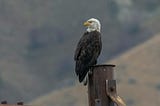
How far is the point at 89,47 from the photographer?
56.9 feet

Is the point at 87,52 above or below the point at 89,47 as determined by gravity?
below

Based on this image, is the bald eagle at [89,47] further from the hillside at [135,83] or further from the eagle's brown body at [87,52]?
the hillside at [135,83]

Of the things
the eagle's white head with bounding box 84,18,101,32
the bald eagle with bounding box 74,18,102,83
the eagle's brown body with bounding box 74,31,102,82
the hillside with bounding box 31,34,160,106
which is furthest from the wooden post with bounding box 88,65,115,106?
the hillside with bounding box 31,34,160,106

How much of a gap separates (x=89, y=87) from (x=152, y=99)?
494ft

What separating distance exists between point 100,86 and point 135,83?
158795 millimetres

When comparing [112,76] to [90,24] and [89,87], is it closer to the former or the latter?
[89,87]

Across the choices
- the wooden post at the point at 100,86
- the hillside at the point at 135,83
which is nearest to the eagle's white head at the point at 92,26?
the wooden post at the point at 100,86

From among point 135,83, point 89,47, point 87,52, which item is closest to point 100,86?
point 87,52

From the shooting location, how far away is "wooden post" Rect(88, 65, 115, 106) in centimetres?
1191

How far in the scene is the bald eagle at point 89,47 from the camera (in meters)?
16.0

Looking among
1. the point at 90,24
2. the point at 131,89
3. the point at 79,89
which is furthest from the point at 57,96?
the point at 90,24

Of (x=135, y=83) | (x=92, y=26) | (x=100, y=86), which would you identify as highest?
(x=135, y=83)

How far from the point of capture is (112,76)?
12039mm

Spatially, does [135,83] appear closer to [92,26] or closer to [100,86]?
[92,26]
